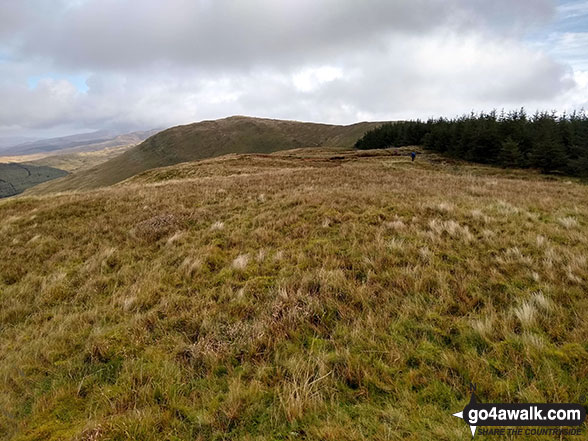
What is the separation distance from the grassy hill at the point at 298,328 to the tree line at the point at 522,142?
39.5 meters

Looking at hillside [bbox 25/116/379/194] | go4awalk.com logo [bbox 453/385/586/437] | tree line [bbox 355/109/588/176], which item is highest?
hillside [bbox 25/116/379/194]

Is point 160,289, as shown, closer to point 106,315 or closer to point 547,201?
point 106,315

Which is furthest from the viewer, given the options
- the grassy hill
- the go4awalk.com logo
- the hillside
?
the hillside

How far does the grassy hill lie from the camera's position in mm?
3070

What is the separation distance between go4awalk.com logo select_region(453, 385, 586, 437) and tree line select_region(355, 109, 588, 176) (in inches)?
1899

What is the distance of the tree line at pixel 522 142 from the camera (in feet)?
122

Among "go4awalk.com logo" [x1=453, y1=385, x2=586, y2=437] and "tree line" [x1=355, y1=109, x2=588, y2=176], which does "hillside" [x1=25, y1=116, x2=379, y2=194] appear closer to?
"tree line" [x1=355, y1=109, x2=588, y2=176]

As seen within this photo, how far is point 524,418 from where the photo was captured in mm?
2822

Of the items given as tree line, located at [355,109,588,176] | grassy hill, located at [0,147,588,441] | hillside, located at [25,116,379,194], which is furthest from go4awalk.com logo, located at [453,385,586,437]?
hillside, located at [25,116,379,194]

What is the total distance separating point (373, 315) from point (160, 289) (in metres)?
4.92

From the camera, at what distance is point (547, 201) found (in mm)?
12016

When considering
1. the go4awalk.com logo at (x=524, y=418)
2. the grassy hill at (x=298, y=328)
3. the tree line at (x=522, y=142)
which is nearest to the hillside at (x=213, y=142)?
→ the tree line at (x=522, y=142)

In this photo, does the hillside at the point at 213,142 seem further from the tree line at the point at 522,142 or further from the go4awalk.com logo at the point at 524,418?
the go4awalk.com logo at the point at 524,418

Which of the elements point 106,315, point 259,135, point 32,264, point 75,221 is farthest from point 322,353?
point 259,135
